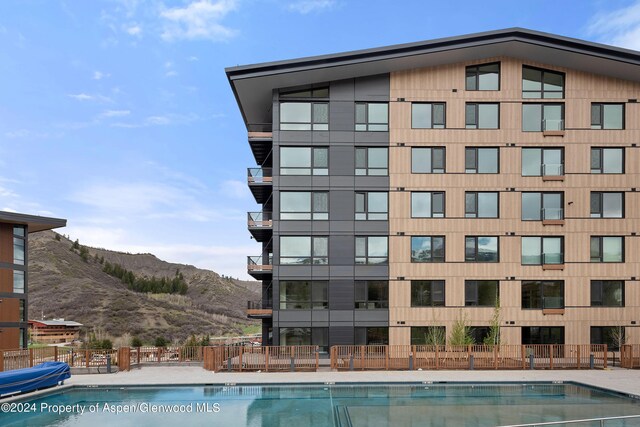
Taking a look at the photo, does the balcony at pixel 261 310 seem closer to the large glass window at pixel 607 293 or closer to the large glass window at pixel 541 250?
the large glass window at pixel 541 250

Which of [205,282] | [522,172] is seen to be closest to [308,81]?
[522,172]

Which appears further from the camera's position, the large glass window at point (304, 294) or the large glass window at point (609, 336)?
the large glass window at point (304, 294)

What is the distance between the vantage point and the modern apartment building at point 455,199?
97.7 ft

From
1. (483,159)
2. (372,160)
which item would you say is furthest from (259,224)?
(483,159)

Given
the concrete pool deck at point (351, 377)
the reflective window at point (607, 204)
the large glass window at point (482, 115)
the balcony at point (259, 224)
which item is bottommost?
the concrete pool deck at point (351, 377)

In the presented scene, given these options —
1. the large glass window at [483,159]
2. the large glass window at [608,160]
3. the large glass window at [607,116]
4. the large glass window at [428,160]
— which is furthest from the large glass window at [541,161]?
the large glass window at [428,160]

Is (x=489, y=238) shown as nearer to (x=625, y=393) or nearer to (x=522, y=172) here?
(x=522, y=172)

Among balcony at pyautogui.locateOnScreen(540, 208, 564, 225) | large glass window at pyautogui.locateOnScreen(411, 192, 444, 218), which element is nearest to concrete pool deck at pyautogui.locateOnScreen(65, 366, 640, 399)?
balcony at pyautogui.locateOnScreen(540, 208, 564, 225)

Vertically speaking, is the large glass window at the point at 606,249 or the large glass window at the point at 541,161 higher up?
the large glass window at the point at 541,161

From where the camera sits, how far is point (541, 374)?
2392 cm

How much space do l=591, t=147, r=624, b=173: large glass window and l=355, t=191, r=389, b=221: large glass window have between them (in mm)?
12467

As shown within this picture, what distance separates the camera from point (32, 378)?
19.9m

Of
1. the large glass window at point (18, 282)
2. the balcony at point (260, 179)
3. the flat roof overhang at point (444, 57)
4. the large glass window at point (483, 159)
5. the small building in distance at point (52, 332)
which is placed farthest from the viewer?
the small building in distance at point (52, 332)

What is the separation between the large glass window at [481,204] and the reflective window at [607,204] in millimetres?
5719
